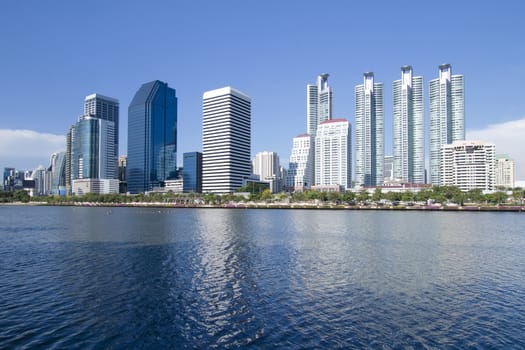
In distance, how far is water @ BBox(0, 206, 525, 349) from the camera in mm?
22844

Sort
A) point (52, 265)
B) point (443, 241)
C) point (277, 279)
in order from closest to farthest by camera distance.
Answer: point (277, 279) → point (52, 265) → point (443, 241)

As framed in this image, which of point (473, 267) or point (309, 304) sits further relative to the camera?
point (473, 267)

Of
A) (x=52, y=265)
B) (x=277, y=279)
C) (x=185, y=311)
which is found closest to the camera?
(x=185, y=311)

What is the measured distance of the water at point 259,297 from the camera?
22.8 metres

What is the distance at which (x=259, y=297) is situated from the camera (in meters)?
31.2

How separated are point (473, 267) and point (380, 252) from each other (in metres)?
12.9

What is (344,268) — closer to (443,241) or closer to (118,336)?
(118,336)

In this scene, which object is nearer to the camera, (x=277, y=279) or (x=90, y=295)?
(x=90, y=295)

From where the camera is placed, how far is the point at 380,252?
54125mm

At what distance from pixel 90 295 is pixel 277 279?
17033 mm

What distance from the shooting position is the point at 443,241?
66.8 metres

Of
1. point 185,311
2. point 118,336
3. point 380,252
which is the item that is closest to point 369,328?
point 185,311

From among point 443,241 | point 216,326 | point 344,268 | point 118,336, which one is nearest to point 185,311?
point 216,326

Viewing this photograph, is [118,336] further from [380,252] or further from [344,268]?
[380,252]
